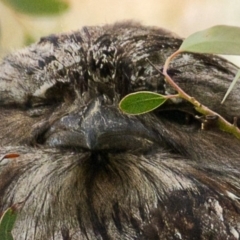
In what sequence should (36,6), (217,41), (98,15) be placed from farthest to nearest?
(98,15) → (36,6) → (217,41)

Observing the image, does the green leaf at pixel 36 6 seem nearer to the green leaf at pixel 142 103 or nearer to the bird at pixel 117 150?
the bird at pixel 117 150


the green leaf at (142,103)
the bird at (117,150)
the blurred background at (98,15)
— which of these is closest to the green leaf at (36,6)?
the blurred background at (98,15)

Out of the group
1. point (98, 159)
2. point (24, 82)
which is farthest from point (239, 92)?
point (24, 82)

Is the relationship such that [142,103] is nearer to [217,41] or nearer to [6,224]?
[217,41]

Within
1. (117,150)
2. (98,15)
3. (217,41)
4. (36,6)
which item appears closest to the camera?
(217,41)

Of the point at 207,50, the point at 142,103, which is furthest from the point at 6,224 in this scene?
the point at 207,50

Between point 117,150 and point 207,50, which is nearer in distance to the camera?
point 207,50

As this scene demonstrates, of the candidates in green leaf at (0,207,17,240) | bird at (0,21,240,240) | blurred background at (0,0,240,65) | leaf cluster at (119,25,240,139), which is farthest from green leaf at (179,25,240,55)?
blurred background at (0,0,240,65)
